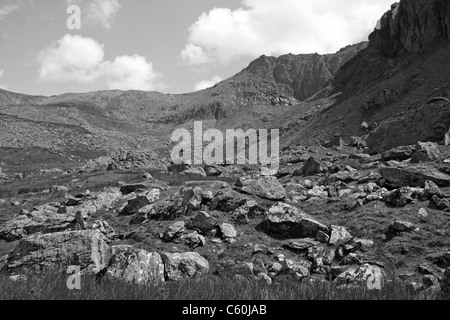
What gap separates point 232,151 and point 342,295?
9656cm

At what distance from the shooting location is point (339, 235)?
1309 centimetres

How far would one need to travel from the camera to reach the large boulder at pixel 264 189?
60.1ft

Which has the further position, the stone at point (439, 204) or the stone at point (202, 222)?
the stone at point (202, 222)

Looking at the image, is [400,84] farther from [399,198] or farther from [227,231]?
[227,231]

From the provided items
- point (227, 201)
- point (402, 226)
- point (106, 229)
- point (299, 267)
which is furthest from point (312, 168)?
point (299, 267)

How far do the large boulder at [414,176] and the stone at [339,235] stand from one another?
24.0 feet

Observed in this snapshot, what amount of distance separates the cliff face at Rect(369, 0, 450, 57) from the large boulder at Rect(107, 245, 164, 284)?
95.4 meters

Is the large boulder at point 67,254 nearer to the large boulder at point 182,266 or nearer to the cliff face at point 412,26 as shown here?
the large boulder at point 182,266

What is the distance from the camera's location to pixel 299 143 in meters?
79.1

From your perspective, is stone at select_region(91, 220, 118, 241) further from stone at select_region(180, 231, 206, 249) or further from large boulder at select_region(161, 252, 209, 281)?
large boulder at select_region(161, 252, 209, 281)

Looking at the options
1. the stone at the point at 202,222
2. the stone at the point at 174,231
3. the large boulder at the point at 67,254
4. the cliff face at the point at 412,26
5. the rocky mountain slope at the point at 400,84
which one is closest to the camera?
the large boulder at the point at 67,254

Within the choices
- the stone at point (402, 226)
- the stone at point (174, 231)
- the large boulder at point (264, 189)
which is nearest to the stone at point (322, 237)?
the stone at point (402, 226)

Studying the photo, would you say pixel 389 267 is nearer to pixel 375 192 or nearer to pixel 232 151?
pixel 375 192
